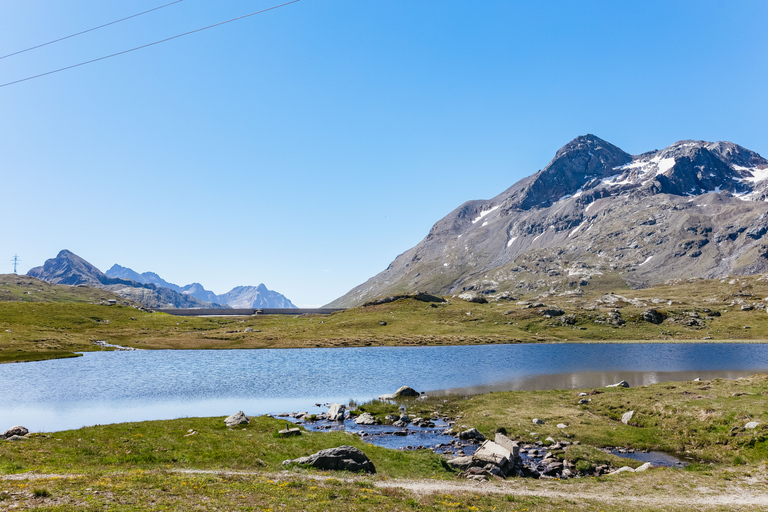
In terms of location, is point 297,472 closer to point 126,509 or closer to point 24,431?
point 126,509

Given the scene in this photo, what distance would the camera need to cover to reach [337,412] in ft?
164

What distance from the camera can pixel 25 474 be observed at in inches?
928

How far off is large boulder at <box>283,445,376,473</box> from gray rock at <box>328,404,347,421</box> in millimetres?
19128

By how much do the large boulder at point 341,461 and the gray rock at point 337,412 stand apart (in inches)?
753

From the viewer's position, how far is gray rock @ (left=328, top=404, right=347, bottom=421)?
1938 inches

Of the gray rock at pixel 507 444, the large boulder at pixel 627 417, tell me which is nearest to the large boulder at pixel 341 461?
the gray rock at pixel 507 444

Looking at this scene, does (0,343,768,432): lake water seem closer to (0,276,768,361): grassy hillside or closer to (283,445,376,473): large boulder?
(0,276,768,361): grassy hillside

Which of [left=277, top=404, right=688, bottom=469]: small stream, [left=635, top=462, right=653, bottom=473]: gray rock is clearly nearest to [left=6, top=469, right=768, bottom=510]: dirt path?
[left=635, top=462, right=653, bottom=473]: gray rock

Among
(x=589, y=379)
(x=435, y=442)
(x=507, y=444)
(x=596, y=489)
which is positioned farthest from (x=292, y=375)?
(x=596, y=489)

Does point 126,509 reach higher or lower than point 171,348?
higher

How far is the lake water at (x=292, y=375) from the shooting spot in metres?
55.5

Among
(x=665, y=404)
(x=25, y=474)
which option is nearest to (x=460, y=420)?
(x=665, y=404)

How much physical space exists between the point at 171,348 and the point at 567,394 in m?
119

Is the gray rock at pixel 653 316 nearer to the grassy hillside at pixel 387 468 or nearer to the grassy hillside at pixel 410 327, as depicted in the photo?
the grassy hillside at pixel 410 327
